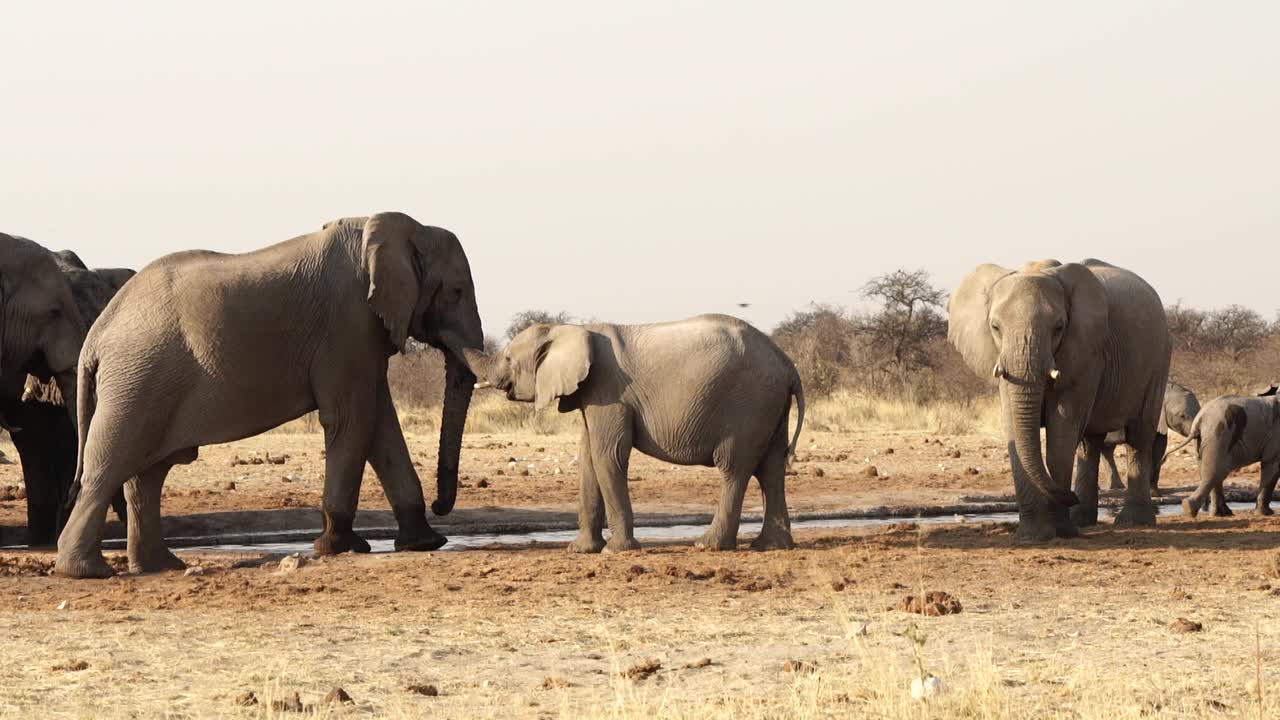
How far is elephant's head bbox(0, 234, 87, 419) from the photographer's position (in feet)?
47.7

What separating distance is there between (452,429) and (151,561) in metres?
2.49

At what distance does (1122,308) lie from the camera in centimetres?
1473

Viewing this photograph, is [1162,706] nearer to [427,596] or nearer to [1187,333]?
[427,596]

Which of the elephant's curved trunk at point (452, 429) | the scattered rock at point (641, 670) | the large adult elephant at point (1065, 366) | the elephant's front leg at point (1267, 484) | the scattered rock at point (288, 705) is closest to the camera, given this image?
the scattered rock at point (288, 705)

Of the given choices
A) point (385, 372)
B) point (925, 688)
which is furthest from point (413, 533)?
point (925, 688)

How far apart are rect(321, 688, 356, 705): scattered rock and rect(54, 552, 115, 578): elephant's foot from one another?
17.1ft

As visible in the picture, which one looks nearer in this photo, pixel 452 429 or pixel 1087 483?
pixel 452 429

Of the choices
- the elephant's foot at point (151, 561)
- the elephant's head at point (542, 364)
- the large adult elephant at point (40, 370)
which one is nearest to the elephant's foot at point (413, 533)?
the elephant's head at point (542, 364)

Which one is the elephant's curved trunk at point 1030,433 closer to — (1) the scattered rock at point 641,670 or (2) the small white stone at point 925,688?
(1) the scattered rock at point 641,670

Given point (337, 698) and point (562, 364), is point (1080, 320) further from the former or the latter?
point (337, 698)

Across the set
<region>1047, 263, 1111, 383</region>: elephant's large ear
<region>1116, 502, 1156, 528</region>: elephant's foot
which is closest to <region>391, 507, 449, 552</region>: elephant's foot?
<region>1047, 263, 1111, 383</region>: elephant's large ear

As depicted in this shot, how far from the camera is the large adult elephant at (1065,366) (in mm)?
13641

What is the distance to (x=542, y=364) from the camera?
1349 cm

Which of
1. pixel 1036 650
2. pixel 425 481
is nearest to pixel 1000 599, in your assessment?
pixel 1036 650
